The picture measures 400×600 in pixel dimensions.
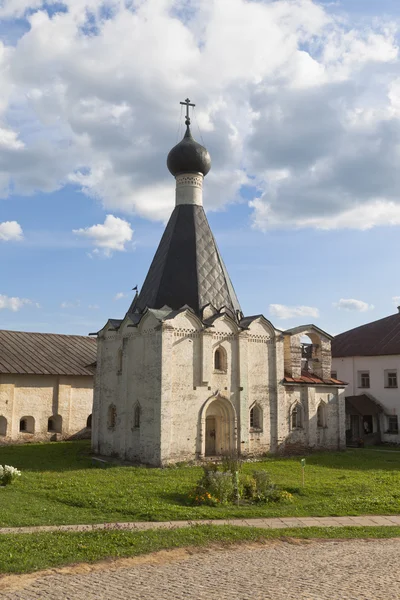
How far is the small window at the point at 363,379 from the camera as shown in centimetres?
3081

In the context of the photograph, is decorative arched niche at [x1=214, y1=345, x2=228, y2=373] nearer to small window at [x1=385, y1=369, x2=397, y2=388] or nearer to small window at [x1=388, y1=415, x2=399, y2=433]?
small window at [x1=385, y1=369, x2=397, y2=388]

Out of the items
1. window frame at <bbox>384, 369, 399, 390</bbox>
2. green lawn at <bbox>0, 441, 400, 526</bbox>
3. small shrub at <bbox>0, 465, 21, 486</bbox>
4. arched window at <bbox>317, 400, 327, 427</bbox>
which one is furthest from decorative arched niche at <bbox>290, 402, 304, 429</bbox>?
small shrub at <bbox>0, 465, 21, 486</bbox>

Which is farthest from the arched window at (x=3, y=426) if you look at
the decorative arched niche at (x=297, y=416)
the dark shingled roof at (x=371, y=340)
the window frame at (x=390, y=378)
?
the window frame at (x=390, y=378)

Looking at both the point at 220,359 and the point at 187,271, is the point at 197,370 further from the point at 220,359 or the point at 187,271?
the point at 187,271

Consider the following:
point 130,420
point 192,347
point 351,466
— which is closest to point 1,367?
point 130,420

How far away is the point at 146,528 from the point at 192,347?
9229 mm

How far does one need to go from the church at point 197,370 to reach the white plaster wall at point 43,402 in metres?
6.27

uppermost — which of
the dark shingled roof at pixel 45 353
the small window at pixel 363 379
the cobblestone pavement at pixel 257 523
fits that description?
the dark shingled roof at pixel 45 353

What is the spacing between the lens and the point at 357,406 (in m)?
29.1

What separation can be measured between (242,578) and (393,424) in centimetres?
2440

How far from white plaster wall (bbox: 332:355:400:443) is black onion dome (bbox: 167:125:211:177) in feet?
50.6

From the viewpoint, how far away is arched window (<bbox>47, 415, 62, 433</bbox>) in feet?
88.8

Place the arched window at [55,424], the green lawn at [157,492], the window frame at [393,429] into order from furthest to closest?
1. the window frame at [393,429]
2. the arched window at [55,424]
3. the green lawn at [157,492]

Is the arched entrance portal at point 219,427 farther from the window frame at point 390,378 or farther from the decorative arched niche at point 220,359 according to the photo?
the window frame at point 390,378
